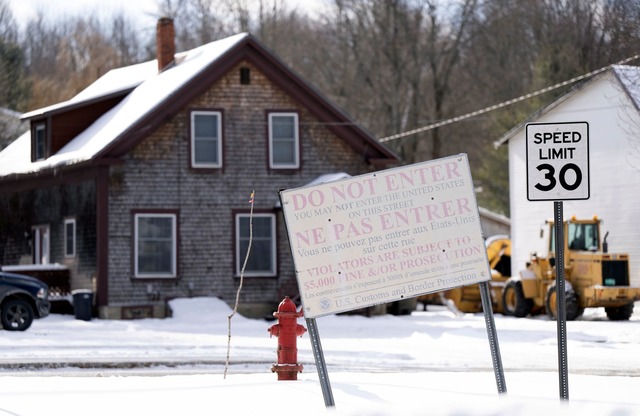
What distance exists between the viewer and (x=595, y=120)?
1496 inches

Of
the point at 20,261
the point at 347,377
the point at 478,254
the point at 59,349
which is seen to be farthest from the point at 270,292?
the point at 478,254

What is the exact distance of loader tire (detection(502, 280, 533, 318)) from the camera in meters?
36.6

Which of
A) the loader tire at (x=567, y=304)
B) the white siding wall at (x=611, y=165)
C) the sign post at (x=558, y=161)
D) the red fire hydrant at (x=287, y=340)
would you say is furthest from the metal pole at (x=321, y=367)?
the white siding wall at (x=611, y=165)

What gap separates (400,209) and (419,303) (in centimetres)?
3233

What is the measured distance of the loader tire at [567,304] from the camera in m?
33.8

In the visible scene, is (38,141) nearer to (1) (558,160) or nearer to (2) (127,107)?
(2) (127,107)

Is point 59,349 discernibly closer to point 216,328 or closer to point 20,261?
point 216,328

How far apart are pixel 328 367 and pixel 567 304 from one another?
576 inches

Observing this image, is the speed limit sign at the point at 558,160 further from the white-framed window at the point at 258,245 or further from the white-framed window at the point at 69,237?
the white-framed window at the point at 69,237

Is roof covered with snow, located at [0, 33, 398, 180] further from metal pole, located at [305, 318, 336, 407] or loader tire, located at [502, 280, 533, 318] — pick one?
metal pole, located at [305, 318, 336, 407]

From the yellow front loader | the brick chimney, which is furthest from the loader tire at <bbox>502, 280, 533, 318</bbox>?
the brick chimney

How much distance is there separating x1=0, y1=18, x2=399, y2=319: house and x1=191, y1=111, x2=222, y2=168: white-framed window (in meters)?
0.03

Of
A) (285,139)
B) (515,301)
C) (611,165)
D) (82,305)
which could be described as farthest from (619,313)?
(82,305)

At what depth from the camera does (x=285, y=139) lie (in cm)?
3759
